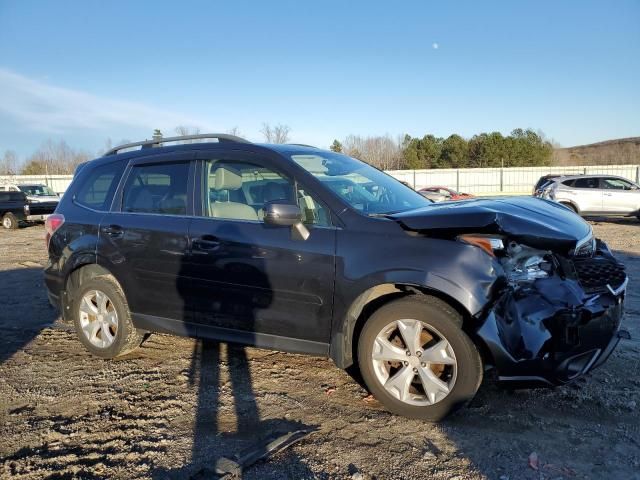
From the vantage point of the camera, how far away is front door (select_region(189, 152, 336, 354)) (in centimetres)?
350

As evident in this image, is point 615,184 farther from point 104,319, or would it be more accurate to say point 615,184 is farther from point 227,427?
point 227,427

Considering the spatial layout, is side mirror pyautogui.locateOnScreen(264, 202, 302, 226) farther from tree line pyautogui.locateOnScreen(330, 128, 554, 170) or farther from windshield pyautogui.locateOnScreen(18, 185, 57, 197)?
tree line pyautogui.locateOnScreen(330, 128, 554, 170)

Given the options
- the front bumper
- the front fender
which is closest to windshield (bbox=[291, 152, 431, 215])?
the front fender

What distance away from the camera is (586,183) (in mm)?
16516

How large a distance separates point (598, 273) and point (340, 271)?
1.75 m

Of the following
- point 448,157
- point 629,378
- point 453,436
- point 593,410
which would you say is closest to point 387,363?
point 453,436

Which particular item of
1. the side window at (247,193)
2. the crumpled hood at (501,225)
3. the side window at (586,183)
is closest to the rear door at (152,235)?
the side window at (247,193)

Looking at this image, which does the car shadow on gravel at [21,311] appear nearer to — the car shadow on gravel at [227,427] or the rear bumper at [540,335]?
the car shadow on gravel at [227,427]

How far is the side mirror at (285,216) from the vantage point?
3.41m

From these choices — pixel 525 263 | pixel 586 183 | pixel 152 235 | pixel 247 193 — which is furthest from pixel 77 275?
pixel 586 183

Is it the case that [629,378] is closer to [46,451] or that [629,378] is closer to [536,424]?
[536,424]

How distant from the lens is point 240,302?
12.4ft

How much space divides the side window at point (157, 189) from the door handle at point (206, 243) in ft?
1.10

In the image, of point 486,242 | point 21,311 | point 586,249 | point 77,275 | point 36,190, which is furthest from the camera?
point 36,190
